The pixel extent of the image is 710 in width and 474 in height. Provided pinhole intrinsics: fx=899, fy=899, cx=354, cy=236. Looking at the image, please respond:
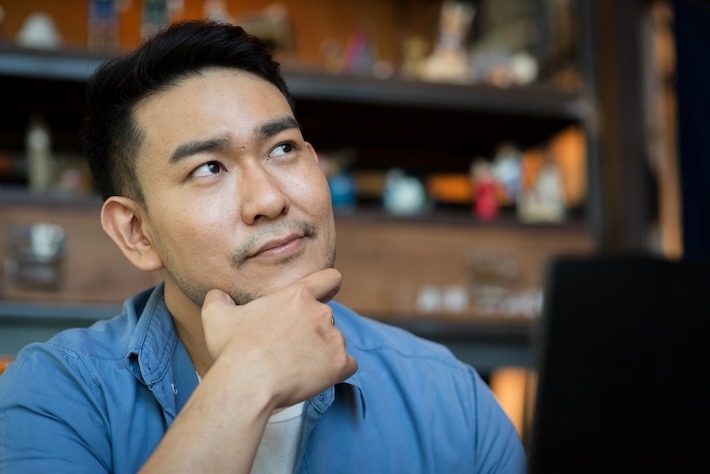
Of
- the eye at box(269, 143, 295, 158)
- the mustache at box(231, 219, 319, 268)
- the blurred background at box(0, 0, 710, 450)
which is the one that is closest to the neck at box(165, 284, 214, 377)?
the mustache at box(231, 219, 319, 268)

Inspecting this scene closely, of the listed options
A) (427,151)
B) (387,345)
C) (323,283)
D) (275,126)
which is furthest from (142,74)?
(427,151)

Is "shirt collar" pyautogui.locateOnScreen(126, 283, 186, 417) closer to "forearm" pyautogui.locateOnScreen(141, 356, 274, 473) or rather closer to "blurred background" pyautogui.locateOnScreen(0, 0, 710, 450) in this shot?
"forearm" pyautogui.locateOnScreen(141, 356, 274, 473)

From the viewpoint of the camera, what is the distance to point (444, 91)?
4.03m

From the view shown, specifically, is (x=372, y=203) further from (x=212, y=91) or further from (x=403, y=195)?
(x=212, y=91)

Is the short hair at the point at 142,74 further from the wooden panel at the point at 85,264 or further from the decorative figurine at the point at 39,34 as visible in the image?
the decorative figurine at the point at 39,34

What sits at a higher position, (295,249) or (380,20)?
(380,20)

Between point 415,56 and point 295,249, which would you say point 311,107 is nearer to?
point 415,56

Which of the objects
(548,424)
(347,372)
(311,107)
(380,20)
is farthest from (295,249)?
(380,20)

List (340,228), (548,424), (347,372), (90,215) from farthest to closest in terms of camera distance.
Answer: (340,228) < (90,215) < (347,372) < (548,424)

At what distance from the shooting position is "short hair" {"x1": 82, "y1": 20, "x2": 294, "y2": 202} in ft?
4.47

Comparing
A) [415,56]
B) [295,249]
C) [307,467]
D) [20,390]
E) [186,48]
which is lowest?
[307,467]

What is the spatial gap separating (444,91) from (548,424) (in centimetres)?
345

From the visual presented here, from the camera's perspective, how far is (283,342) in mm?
1050

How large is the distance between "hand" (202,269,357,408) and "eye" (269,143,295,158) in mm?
246
